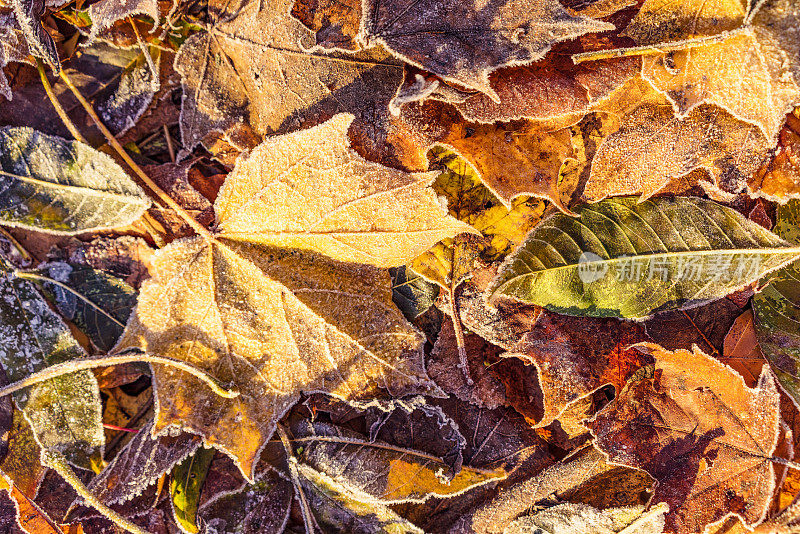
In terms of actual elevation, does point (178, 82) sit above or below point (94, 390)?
above

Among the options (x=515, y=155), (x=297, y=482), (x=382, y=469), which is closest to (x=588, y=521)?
(x=382, y=469)

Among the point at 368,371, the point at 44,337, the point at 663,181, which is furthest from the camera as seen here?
the point at 44,337

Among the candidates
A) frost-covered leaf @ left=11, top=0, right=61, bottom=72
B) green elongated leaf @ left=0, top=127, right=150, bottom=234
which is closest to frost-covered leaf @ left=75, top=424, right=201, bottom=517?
green elongated leaf @ left=0, top=127, right=150, bottom=234

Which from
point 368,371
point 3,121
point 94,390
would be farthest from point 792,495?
point 3,121

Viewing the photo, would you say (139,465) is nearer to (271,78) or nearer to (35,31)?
(271,78)

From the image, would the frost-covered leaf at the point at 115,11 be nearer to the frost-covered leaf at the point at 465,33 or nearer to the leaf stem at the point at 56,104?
the leaf stem at the point at 56,104

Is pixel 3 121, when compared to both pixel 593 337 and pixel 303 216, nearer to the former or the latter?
pixel 303 216
